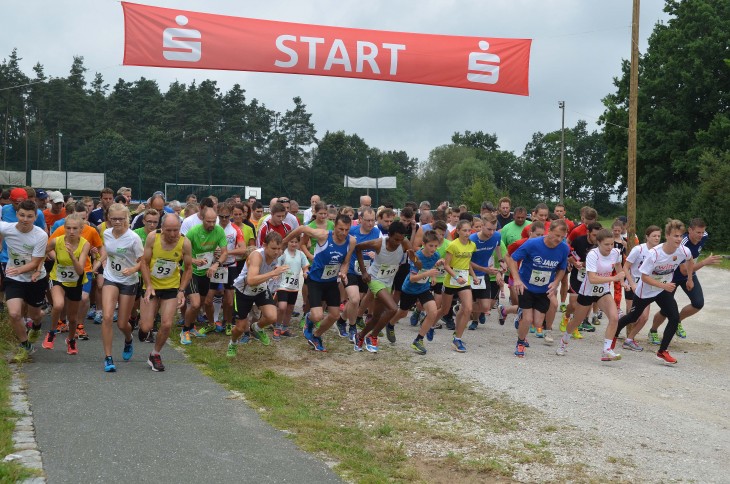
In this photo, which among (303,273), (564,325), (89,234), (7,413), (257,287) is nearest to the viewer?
(7,413)

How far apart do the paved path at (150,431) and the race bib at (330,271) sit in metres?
2.29

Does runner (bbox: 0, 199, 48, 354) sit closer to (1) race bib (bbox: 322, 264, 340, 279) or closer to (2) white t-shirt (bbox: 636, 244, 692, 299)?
(1) race bib (bbox: 322, 264, 340, 279)

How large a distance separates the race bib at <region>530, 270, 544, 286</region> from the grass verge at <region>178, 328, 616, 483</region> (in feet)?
6.36

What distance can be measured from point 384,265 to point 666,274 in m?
3.96

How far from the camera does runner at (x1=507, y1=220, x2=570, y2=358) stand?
1035cm

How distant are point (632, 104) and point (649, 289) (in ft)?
22.3

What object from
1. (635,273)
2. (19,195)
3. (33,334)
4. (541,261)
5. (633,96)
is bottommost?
(33,334)

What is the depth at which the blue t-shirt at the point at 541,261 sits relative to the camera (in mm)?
10367

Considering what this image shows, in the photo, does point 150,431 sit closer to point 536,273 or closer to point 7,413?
point 7,413

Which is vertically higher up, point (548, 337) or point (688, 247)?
point (688, 247)

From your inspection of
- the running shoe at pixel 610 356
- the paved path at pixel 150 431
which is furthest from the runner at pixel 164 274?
the running shoe at pixel 610 356

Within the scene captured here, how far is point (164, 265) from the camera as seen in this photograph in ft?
28.8

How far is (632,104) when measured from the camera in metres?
16.0

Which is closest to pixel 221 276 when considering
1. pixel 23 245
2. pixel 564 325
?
pixel 23 245
